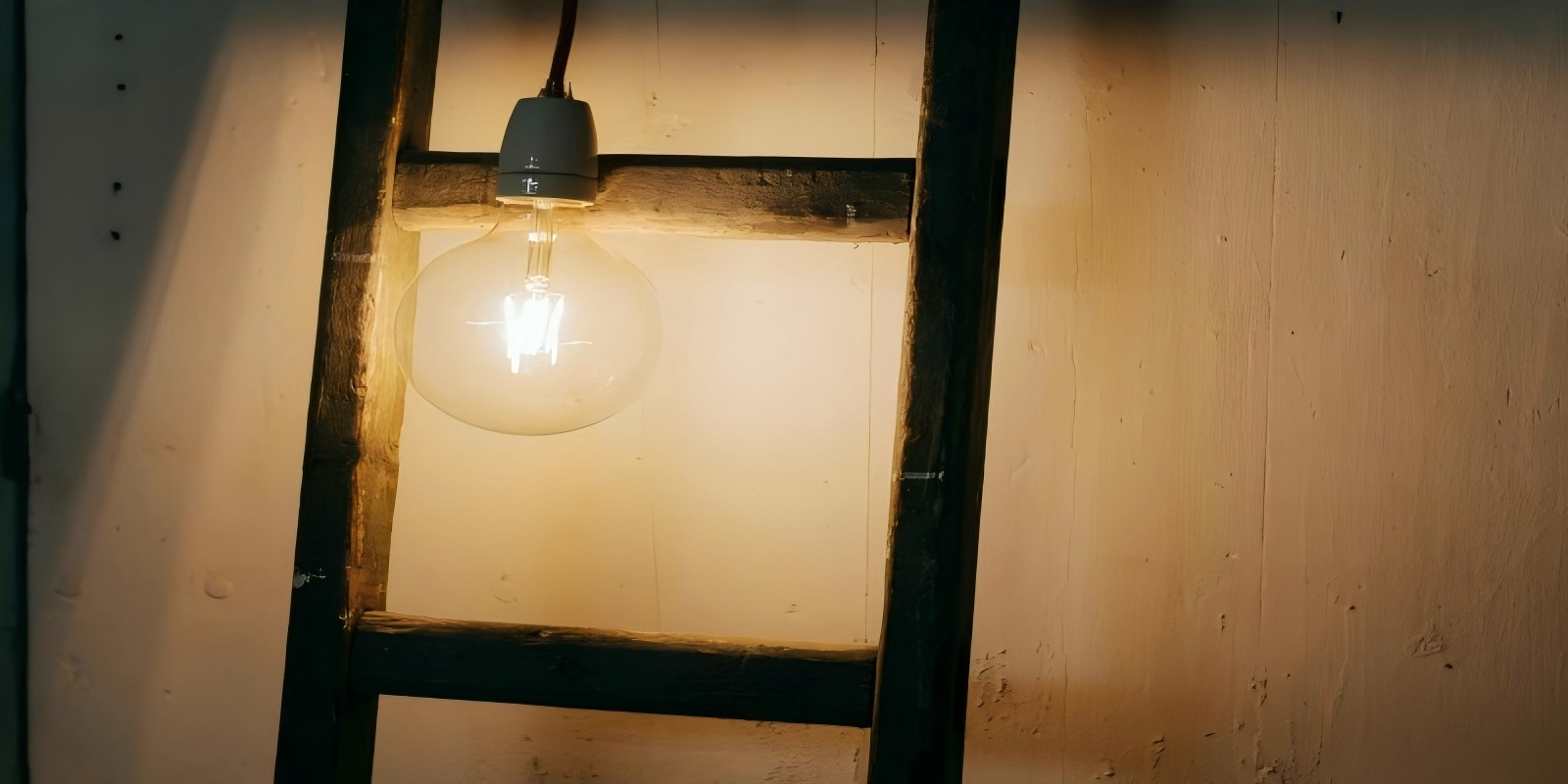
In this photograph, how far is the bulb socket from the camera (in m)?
0.85

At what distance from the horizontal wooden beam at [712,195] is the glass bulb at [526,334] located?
62 millimetres

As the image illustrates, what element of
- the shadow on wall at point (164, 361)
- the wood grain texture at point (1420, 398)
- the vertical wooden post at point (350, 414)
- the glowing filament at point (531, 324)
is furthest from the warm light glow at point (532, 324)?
the wood grain texture at point (1420, 398)

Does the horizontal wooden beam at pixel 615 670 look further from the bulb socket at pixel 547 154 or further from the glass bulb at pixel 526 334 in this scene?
the bulb socket at pixel 547 154

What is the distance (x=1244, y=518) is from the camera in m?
1.02

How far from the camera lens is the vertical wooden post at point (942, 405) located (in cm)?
84

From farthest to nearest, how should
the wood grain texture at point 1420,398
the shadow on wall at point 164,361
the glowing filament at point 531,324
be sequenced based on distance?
the shadow on wall at point 164,361 < the wood grain texture at point 1420,398 < the glowing filament at point 531,324

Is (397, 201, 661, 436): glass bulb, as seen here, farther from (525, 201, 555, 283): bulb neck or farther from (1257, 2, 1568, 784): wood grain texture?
(1257, 2, 1568, 784): wood grain texture

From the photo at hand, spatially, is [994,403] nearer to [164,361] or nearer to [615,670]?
[615,670]

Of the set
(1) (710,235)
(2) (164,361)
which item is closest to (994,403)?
(1) (710,235)

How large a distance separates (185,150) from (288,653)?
20.8 inches

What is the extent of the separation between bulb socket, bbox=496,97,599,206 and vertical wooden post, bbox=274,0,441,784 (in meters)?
0.12

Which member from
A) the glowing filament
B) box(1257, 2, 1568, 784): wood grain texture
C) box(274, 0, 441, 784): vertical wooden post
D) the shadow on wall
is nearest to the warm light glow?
the glowing filament

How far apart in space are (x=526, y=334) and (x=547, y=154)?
14 cm

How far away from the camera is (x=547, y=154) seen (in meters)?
0.85
